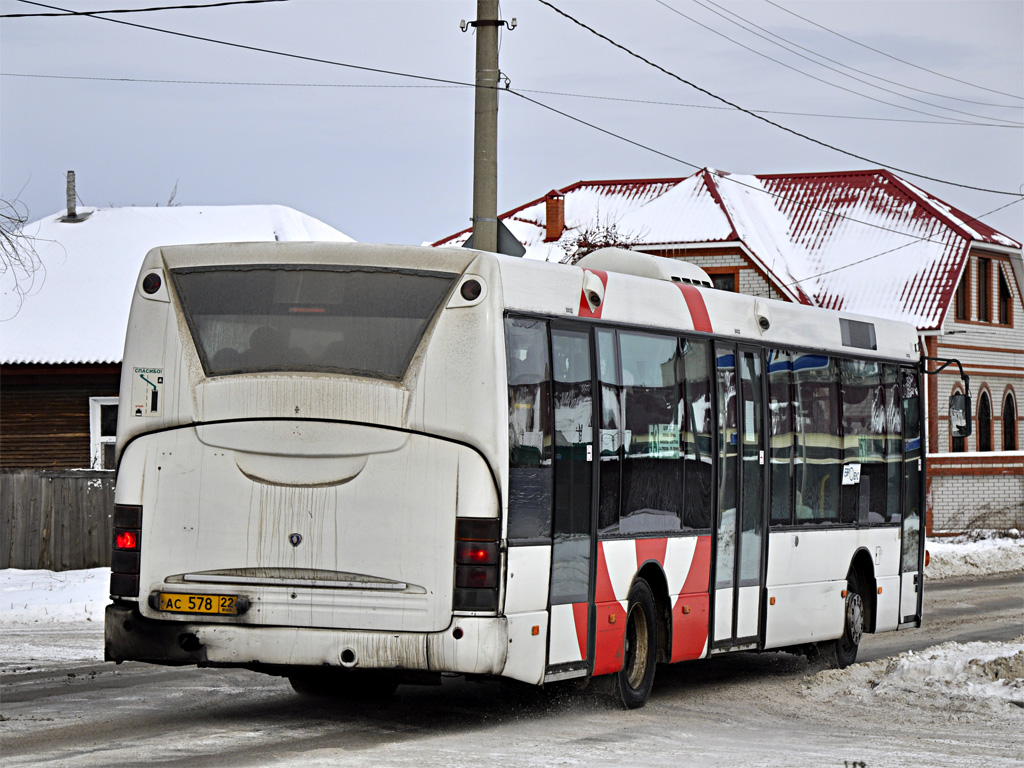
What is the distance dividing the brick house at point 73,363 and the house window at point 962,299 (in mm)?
16890

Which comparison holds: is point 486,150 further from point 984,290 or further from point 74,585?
point 984,290

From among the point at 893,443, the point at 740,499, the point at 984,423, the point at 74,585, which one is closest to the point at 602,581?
the point at 740,499

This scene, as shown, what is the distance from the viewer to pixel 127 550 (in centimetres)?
1015

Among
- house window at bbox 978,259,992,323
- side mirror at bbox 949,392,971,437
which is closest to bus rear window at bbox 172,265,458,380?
side mirror at bbox 949,392,971,437

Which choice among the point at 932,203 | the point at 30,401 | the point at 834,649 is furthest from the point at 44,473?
the point at 932,203

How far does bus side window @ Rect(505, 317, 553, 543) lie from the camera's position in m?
10.0

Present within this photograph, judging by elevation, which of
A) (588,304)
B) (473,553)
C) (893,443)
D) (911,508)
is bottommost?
(473,553)

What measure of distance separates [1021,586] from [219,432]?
64.7ft

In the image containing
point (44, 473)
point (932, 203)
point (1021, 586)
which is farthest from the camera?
point (932, 203)

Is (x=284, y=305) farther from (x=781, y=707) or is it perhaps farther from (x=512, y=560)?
(x=781, y=707)

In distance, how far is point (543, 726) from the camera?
10.5m

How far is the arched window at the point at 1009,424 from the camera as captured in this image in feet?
157

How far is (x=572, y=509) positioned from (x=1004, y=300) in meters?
39.9

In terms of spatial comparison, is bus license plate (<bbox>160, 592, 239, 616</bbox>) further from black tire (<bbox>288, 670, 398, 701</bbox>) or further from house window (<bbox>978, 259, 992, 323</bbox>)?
house window (<bbox>978, 259, 992, 323</bbox>)
